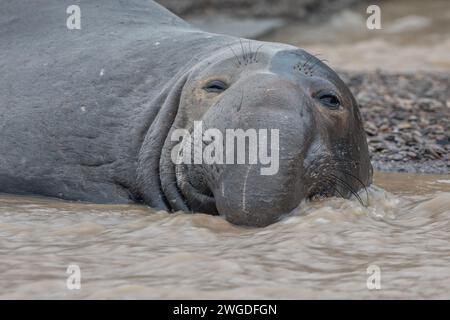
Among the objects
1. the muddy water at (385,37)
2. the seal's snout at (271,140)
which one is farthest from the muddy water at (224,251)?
the muddy water at (385,37)

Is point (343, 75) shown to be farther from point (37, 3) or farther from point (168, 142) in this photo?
point (168, 142)

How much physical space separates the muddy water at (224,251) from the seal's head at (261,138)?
4.5 inches

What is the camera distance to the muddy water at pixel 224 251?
3381 millimetres

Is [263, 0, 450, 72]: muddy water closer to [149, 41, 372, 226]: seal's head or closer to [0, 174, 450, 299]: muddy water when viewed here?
[149, 41, 372, 226]: seal's head

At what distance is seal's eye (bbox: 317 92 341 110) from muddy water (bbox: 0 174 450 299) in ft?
1.41

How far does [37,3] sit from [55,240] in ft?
7.50

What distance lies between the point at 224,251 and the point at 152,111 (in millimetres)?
1346

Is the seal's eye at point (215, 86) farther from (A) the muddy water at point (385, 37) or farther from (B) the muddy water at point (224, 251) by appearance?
(A) the muddy water at point (385, 37)

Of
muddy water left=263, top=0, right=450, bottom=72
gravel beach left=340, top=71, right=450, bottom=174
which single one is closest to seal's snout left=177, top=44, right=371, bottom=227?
gravel beach left=340, top=71, right=450, bottom=174

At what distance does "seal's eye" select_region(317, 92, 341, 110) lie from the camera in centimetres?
461

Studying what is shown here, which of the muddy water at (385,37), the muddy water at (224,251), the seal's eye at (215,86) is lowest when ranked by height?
the muddy water at (224,251)

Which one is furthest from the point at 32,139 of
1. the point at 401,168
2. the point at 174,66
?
the point at 401,168

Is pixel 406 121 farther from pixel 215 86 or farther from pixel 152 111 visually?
pixel 215 86

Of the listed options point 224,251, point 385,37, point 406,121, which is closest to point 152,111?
point 224,251
